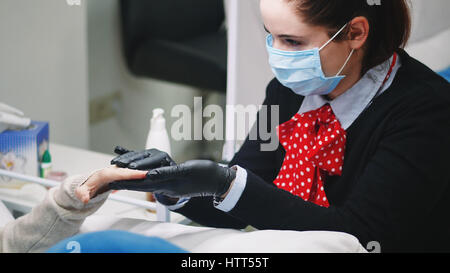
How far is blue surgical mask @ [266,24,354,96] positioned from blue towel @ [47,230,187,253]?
51cm

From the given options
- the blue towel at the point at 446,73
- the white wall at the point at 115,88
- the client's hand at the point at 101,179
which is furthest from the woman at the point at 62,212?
the white wall at the point at 115,88

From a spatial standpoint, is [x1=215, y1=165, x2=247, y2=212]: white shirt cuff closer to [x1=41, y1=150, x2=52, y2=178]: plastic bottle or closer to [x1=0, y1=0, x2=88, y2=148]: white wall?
[x1=41, y1=150, x2=52, y2=178]: plastic bottle

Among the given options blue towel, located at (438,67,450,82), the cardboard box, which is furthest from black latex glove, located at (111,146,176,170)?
blue towel, located at (438,67,450,82)

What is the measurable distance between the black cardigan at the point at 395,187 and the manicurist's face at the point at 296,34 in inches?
4.8

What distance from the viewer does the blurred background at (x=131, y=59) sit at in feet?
4.65

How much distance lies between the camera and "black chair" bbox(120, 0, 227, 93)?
238cm

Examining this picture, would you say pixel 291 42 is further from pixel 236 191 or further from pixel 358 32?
pixel 236 191

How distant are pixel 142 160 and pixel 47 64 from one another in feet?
3.22

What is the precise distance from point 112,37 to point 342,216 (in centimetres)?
164

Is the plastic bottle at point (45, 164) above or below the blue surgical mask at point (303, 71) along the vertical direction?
below

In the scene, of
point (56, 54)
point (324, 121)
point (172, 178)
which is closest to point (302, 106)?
point (324, 121)

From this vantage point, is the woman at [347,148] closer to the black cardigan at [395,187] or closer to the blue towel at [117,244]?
the black cardigan at [395,187]
